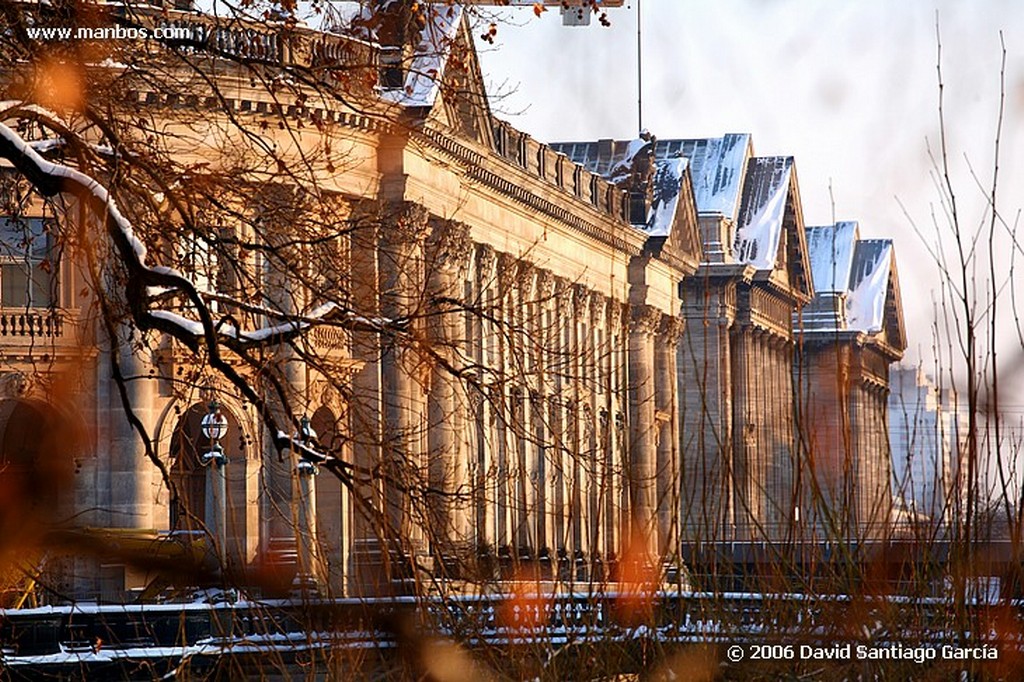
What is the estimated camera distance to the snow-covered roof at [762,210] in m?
116

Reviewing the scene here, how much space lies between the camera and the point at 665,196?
314 feet

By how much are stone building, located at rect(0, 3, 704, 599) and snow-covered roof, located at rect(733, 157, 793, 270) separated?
15279 mm

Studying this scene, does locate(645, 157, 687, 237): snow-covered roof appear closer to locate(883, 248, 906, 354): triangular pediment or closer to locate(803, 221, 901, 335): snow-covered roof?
locate(803, 221, 901, 335): snow-covered roof

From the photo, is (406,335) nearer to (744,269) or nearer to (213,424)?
(213,424)

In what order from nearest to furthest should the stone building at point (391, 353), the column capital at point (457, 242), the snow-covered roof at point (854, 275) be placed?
the stone building at point (391, 353) < the column capital at point (457, 242) < the snow-covered roof at point (854, 275)

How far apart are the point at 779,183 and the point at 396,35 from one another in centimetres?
10427

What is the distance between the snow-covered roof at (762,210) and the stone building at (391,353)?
50.1 feet

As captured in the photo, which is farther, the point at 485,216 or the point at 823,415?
the point at 485,216

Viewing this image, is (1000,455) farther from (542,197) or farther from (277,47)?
(542,197)

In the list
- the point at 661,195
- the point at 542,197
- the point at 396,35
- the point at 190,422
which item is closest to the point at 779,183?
the point at 661,195

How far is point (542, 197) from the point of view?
254 ft

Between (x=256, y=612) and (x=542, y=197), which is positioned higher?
(x=542, y=197)

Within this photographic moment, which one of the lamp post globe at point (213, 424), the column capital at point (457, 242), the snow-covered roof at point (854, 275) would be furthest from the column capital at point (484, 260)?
the snow-covered roof at point (854, 275)

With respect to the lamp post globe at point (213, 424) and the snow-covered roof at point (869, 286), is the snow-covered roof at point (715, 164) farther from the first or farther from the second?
the lamp post globe at point (213, 424)
